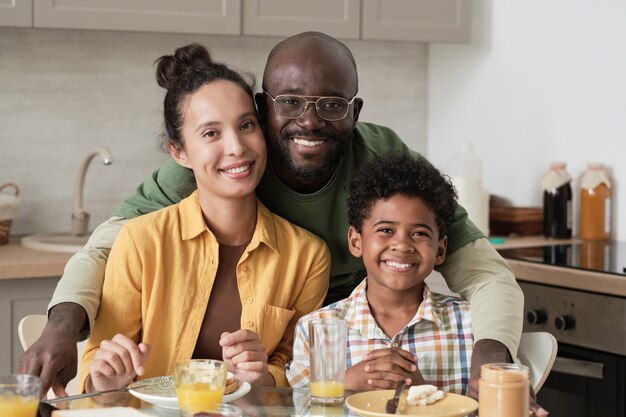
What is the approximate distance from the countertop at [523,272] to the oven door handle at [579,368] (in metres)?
0.20

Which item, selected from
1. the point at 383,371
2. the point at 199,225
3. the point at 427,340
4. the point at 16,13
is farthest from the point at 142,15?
the point at 383,371

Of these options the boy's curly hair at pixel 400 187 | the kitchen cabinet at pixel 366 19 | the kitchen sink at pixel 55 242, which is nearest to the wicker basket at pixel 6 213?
the kitchen sink at pixel 55 242

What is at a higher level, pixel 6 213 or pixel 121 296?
pixel 6 213

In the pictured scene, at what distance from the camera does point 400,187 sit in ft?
6.91

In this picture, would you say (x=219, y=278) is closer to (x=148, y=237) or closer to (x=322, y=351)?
(x=148, y=237)

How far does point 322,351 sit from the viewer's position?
1584mm

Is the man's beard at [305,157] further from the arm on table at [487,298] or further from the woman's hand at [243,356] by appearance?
the woman's hand at [243,356]

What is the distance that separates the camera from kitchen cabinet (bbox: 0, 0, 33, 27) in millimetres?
3031

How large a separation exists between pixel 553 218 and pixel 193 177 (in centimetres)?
160

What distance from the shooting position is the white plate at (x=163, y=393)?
1596mm

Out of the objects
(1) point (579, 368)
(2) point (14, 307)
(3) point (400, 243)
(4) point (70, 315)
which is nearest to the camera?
(4) point (70, 315)

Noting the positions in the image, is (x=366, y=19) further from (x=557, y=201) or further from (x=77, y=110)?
(x=77, y=110)

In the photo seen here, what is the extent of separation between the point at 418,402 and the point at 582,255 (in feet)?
5.37

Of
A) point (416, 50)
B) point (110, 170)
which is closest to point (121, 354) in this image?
point (110, 170)
